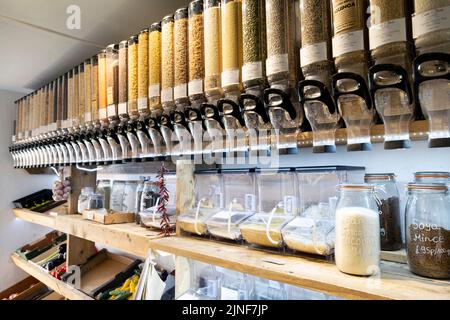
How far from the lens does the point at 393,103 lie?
61 centimetres

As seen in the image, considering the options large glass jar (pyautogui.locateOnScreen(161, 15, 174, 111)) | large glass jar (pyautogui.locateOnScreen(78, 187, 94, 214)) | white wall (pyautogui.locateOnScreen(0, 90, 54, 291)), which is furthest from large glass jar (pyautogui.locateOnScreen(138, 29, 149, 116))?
white wall (pyautogui.locateOnScreen(0, 90, 54, 291))

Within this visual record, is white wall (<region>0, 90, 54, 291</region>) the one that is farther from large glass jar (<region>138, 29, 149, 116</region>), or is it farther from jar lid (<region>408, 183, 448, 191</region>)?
jar lid (<region>408, 183, 448, 191</region>)

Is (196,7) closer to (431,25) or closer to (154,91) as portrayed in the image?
(154,91)

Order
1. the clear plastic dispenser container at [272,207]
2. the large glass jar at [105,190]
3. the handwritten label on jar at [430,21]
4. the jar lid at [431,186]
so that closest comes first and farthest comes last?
the handwritten label on jar at [430,21]
the jar lid at [431,186]
the clear plastic dispenser container at [272,207]
the large glass jar at [105,190]

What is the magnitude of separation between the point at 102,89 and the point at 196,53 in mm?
699

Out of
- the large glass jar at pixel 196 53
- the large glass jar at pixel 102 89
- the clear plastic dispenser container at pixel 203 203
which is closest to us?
the large glass jar at pixel 196 53

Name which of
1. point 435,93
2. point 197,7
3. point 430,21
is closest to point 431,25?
point 430,21

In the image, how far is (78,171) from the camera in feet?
7.18

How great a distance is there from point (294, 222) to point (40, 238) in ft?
10.6

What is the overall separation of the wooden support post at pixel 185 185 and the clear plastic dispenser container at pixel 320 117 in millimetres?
603

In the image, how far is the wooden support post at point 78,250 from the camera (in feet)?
6.59

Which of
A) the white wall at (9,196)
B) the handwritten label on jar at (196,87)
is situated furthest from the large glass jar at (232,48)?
the white wall at (9,196)

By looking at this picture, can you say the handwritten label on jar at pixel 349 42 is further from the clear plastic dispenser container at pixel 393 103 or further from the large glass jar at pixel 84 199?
the large glass jar at pixel 84 199

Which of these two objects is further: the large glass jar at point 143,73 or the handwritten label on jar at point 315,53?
the large glass jar at point 143,73
